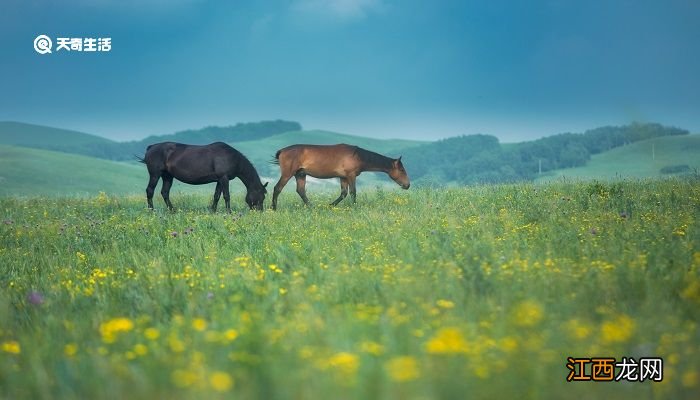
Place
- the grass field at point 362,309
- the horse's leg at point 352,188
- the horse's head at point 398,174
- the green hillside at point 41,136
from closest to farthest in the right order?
the grass field at point 362,309, the horse's leg at point 352,188, the horse's head at point 398,174, the green hillside at point 41,136

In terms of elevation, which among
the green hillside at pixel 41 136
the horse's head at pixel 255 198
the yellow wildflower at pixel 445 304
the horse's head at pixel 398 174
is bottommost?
the yellow wildflower at pixel 445 304

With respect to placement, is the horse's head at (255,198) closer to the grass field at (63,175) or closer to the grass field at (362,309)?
the grass field at (362,309)

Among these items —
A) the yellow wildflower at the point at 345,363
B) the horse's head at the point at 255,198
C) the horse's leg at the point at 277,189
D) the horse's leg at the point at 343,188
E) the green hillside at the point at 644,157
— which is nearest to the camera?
the yellow wildflower at the point at 345,363

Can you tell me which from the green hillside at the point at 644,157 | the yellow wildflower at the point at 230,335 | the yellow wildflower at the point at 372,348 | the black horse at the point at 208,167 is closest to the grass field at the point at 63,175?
the green hillside at the point at 644,157

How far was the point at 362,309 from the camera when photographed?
5891 millimetres

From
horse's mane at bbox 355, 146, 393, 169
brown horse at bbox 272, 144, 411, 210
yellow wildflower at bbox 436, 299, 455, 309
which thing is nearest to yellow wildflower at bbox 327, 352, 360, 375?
yellow wildflower at bbox 436, 299, 455, 309

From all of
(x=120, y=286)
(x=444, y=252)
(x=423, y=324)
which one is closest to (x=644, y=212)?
(x=444, y=252)

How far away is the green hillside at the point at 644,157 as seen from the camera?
92250 mm

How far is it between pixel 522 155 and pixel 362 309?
120m

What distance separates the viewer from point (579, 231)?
9961 mm

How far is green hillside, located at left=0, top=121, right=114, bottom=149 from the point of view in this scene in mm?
174625

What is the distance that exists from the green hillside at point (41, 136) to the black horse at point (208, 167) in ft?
556

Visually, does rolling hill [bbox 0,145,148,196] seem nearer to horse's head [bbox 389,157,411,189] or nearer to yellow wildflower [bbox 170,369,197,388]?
horse's head [bbox 389,157,411,189]

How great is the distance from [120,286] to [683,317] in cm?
645
